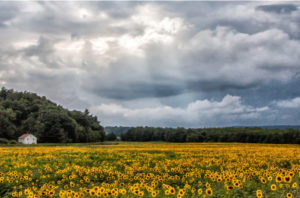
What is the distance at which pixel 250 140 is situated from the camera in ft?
265

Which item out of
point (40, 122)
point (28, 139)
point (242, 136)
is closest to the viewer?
point (242, 136)

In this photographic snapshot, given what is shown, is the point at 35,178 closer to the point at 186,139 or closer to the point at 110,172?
the point at 110,172

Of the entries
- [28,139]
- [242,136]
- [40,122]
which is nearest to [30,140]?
[28,139]

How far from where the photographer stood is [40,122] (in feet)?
306

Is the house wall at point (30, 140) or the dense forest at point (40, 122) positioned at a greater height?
the dense forest at point (40, 122)

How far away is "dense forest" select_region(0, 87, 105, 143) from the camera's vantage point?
87.6 meters

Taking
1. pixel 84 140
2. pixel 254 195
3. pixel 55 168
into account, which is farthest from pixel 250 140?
pixel 254 195

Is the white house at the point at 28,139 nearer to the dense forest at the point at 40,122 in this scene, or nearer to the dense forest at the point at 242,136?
the dense forest at the point at 40,122

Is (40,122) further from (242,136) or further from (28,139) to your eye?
(242,136)

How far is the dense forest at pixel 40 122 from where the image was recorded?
87.6 metres

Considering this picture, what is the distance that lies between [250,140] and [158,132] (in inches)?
2387

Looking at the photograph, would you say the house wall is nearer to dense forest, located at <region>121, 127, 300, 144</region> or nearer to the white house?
the white house

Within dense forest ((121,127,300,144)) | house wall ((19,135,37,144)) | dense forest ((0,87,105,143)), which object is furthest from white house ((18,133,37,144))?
dense forest ((121,127,300,144))

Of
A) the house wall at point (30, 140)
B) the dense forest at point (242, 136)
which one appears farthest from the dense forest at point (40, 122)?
the dense forest at point (242, 136)
